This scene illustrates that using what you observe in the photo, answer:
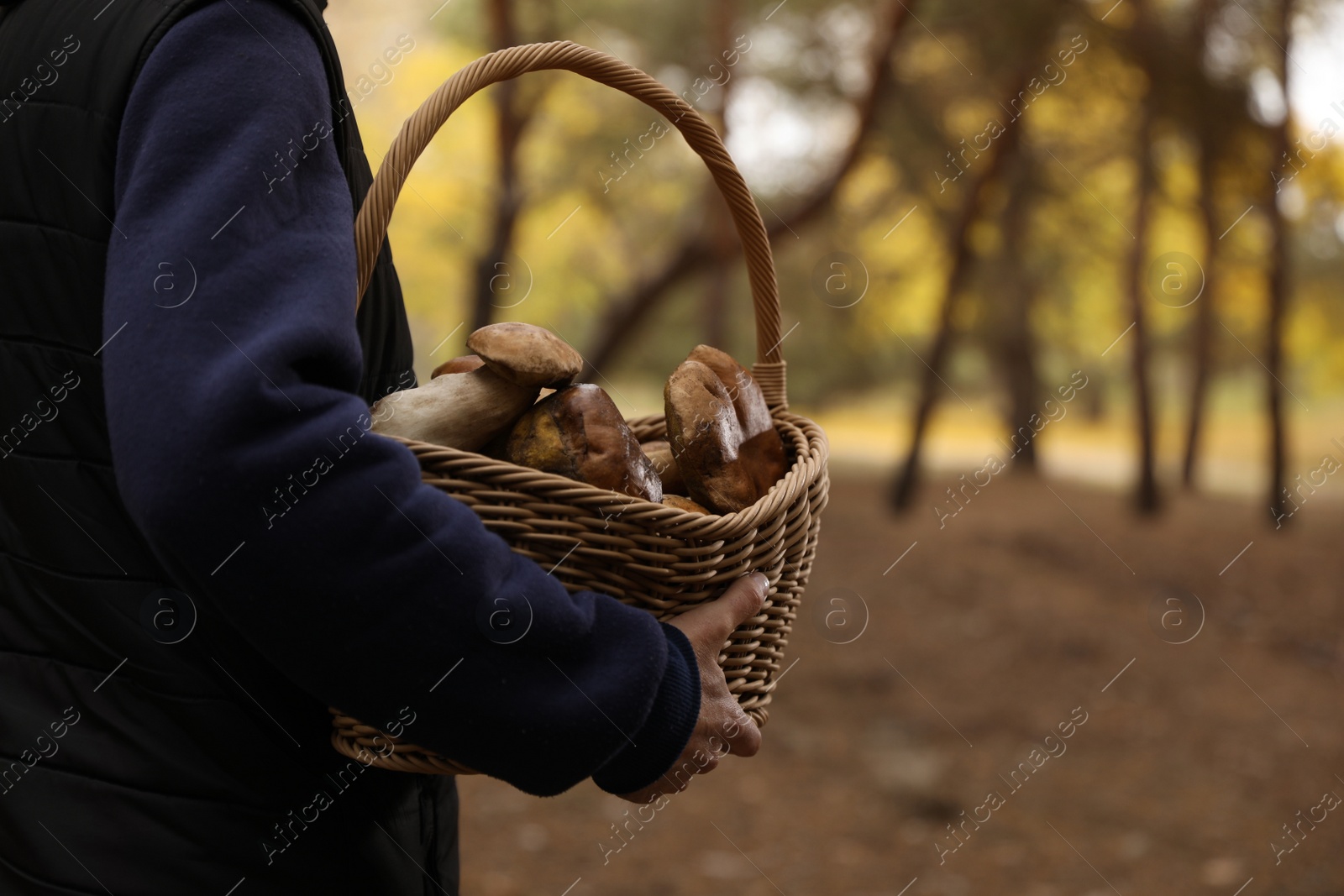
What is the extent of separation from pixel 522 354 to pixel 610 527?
294mm

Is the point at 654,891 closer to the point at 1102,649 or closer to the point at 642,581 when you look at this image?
the point at 642,581

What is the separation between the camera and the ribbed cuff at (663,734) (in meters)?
1.03

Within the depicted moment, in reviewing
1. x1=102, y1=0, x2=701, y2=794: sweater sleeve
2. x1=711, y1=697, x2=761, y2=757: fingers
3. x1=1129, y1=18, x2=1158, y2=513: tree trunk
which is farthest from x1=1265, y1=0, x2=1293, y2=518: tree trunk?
x1=102, y1=0, x2=701, y2=794: sweater sleeve

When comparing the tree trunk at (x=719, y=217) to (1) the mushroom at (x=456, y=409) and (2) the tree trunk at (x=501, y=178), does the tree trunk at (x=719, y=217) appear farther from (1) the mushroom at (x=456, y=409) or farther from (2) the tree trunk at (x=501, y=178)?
(1) the mushroom at (x=456, y=409)

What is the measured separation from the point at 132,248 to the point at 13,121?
0.33 m

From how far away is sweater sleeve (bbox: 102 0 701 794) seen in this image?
833 millimetres

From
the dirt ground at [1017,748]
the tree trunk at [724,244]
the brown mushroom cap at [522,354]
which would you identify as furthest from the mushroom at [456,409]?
the tree trunk at [724,244]

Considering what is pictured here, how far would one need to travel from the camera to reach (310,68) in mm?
965

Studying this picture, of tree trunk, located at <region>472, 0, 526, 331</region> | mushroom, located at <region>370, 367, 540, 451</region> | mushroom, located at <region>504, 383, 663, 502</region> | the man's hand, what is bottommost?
tree trunk, located at <region>472, 0, 526, 331</region>

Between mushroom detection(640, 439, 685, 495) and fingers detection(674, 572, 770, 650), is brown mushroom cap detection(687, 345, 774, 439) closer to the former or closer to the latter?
mushroom detection(640, 439, 685, 495)

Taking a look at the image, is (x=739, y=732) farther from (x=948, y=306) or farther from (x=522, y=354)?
(x=948, y=306)

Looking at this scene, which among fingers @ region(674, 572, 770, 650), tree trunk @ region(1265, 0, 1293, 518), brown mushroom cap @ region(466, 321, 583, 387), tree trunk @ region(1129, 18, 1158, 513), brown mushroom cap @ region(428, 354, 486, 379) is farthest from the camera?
tree trunk @ region(1129, 18, 1158, 513)

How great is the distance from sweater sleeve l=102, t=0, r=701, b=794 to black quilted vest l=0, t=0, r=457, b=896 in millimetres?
125

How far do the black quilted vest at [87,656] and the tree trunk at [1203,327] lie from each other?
9.38 m
